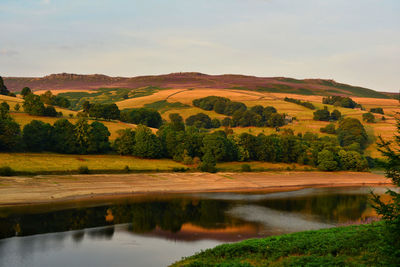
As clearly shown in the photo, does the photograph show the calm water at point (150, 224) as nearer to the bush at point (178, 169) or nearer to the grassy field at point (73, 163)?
the bush at point (178, 169)

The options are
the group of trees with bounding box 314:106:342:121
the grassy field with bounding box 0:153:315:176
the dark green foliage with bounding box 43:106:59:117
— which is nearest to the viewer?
the grassy field with bounding box 0:153:315:176

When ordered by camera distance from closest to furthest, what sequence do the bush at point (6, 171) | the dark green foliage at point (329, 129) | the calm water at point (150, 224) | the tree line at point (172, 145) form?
the calm water at point (150, 224), the bush at point (6, 171), the tree line at point (172, 145), the dark green foliage at point (329, 129)

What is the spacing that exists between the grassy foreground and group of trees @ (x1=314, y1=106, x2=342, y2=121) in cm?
13557

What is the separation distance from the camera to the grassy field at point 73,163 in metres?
69.8

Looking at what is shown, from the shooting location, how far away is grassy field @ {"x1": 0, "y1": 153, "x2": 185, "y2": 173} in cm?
6981

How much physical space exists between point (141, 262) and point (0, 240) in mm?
16412

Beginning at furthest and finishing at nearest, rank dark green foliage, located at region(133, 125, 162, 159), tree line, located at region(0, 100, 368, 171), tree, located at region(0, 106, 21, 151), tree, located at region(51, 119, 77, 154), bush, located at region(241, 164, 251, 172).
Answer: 1. bush, located at region(241, 164, 251, 172)
2. dark green foliage, located at region(133, 125, 162, 159)
3. tree, located at region(51, 119, 77, 154)
4. tree line, located at region(0, 100, 368, 171)
5. tree, located at region(0, 106, 21, 151)

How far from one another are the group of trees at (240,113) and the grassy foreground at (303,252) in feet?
399

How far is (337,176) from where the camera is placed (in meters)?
98.0

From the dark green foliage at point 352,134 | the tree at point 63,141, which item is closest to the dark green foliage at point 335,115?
the dark green foliage at point 352,134

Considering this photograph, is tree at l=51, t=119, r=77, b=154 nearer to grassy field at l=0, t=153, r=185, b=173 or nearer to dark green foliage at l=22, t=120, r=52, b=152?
dark green foliage at l=22, t=120, r=52, b=152

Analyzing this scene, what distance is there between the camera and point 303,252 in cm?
2944

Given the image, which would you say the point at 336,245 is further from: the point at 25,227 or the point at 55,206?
the point at 55,206

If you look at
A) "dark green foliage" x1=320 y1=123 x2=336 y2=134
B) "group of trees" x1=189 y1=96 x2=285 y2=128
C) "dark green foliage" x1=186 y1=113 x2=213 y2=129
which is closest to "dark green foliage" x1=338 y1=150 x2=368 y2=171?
"dark green foliage" x1=320 y1=123 x2=336 y2=134
